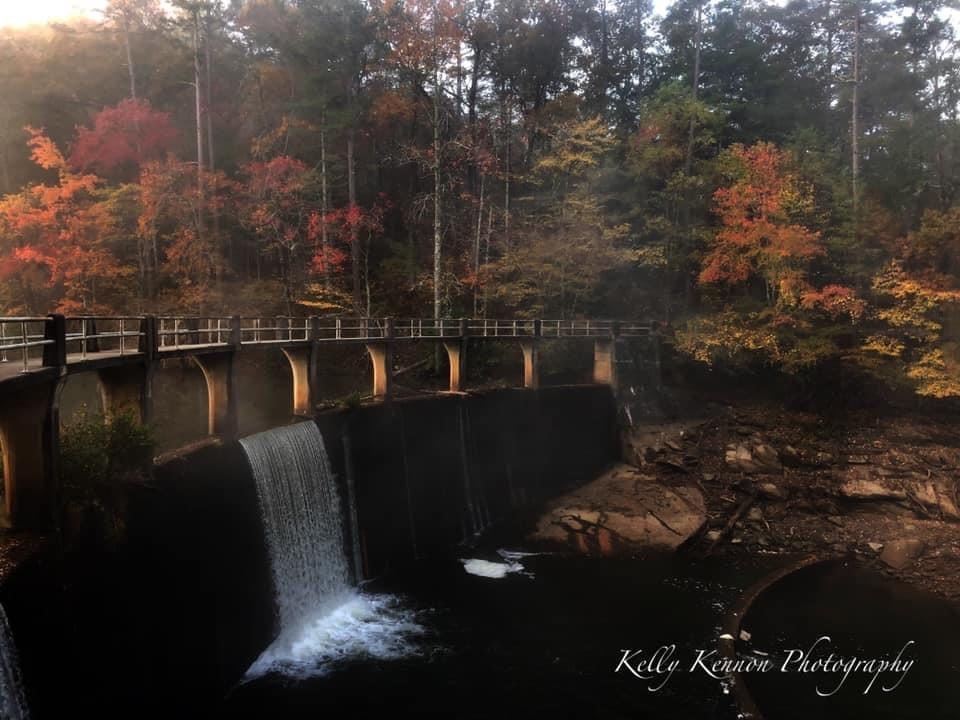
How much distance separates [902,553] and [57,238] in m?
28.3

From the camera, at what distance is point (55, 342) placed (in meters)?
8.45

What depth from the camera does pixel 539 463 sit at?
74.7 feet

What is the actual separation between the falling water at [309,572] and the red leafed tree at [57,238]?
1324 cm

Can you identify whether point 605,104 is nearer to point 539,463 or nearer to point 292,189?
point 292,189

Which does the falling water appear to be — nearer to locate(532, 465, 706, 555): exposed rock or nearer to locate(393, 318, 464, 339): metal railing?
locate(393, 318, 464, 339): metal railing

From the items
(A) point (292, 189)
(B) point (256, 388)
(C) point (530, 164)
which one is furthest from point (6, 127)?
(C) point (530, 164)

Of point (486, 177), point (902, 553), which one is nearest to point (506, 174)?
point (486, 177)

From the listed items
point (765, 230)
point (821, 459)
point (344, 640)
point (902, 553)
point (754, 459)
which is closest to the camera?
point (344, 640)

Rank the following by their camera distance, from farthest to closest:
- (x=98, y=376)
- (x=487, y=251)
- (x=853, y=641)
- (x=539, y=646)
Result: (x=487, y=251) < (x=853, y=641) < (x=539, y=646) < (x=98, y=376)

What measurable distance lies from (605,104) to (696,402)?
17.1 m

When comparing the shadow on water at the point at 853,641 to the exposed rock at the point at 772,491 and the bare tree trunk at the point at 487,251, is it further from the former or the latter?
the bare tree trunk at the point at 487,251

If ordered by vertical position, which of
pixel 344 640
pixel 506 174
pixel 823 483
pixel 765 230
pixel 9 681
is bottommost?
pixel 344 640

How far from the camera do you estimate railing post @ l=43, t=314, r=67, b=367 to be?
330 inches

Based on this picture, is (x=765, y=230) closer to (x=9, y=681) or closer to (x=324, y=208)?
(x=324, y=208)
